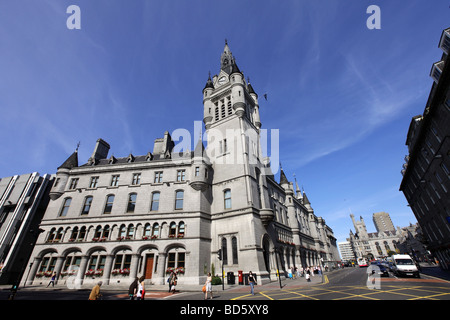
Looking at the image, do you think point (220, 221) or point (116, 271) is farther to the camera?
point (220, 221)

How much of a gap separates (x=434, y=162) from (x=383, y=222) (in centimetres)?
17537

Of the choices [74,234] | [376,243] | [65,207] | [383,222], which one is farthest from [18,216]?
[383,222]

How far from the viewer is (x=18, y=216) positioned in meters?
31.2

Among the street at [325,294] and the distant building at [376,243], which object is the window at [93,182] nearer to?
the street at [325,294]

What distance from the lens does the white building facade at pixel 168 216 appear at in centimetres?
2481

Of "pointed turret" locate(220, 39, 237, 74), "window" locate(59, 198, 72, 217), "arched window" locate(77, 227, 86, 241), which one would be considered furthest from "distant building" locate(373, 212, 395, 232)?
"window" locate(59, 198, 72, 217)

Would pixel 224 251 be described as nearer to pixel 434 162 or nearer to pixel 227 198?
pixel 227 198

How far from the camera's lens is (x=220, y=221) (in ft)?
91.0

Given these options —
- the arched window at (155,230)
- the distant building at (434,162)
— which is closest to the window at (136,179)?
the arched window at (155,230)

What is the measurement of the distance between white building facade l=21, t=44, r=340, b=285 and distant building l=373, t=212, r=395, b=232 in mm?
172896

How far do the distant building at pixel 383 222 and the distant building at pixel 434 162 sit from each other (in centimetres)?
15296
